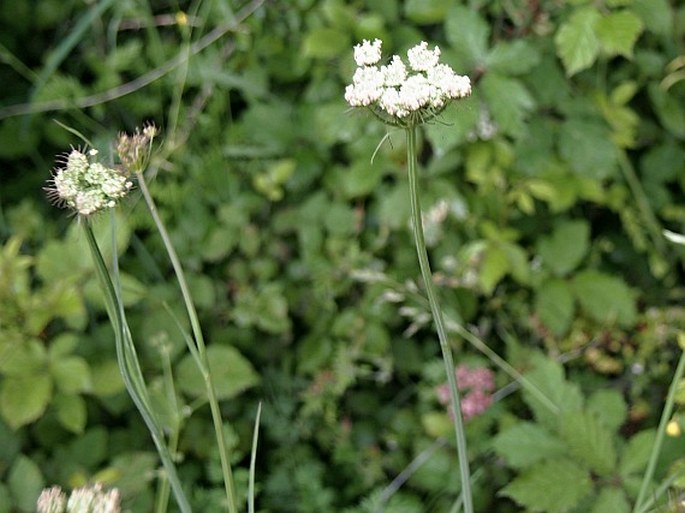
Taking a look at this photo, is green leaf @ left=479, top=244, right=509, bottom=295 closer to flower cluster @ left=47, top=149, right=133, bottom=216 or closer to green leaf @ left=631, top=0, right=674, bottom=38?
green leaf @ left=631, top=0, right=674, bottom=38

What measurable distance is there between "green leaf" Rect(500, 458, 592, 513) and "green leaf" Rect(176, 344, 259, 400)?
0.57 metres

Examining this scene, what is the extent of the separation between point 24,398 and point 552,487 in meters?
0.86

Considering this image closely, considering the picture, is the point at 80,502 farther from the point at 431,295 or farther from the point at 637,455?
the point at 637,455

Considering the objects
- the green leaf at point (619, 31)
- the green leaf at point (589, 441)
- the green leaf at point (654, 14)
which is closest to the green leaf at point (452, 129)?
the green leaf at point (619, 31)

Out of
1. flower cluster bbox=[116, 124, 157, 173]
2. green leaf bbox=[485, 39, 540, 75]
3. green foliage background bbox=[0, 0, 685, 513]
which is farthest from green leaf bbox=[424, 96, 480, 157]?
flower cluster bbox=[116, 124, 157, 173]

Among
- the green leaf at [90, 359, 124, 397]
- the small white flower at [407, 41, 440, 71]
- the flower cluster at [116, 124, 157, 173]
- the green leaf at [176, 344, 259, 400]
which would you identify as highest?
the small white flower at [407, 41, 440, 71]

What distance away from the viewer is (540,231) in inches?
72.3

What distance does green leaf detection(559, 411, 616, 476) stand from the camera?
49.4 inches

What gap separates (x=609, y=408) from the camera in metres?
1.42

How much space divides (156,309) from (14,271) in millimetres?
293

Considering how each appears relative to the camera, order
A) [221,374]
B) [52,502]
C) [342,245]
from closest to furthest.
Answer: [52,502]
[221,374]
[342,245]

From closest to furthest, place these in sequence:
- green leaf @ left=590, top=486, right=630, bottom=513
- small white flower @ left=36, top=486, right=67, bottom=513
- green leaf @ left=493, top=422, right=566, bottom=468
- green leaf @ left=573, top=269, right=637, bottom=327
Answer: small white flower @ left=36, top=486, right=67, bottom=513 → green leaf @ left=590, top=486, right=630, bottom=513 → green leaf @ left=493, top=422, right=566, bottom=468 → green leaf @ left=573, top=269, right=637, bottom=327

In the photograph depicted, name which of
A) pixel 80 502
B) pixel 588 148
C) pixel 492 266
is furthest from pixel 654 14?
pixel 80 502

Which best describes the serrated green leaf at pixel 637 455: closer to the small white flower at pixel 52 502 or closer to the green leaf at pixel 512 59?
the green leaf at pixel 512 59
